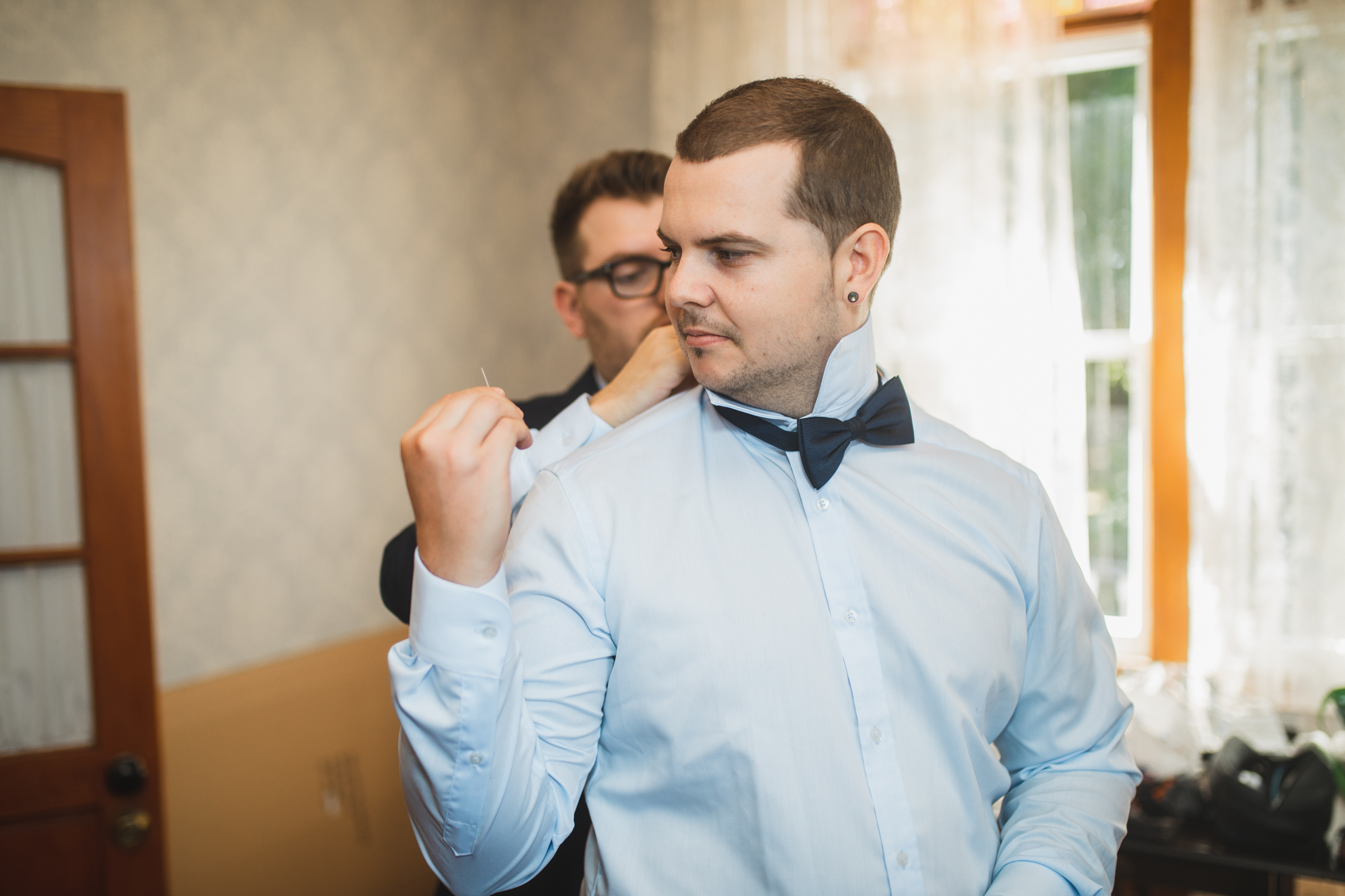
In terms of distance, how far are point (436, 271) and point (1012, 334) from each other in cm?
208

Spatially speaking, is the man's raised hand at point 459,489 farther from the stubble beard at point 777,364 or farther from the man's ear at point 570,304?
the man's ear at point 570,304

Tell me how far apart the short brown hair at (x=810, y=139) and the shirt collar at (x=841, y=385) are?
0.15 meters

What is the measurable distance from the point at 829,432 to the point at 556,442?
1.39 feet

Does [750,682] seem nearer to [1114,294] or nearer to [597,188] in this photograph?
[597,188]

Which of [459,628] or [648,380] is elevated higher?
[648,380]

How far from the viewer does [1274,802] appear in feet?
6.67

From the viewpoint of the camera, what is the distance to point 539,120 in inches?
145

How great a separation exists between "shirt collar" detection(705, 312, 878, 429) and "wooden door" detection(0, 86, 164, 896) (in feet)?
5.44

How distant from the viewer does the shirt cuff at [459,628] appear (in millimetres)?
856

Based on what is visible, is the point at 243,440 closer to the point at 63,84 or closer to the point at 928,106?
the point at 63,84

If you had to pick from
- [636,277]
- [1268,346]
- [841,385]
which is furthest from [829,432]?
[1268,346]

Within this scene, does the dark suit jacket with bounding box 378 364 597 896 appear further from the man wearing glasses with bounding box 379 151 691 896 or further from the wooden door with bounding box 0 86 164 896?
the wooden door with bounding box 0 86 164 896

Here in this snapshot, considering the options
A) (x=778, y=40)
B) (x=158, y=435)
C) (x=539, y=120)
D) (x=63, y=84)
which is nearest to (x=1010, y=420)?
(x=778, y=40)

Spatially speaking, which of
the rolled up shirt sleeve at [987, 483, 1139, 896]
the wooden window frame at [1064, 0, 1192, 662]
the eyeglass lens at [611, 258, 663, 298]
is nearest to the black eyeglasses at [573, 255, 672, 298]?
the eyeglass lens at [611, 258, 663, 298]
